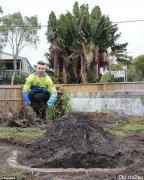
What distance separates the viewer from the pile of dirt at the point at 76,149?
6.69m

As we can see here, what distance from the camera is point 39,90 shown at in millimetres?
Answer: 10945

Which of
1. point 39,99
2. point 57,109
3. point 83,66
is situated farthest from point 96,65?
point 39,99

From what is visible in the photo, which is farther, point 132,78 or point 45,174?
point 132,78

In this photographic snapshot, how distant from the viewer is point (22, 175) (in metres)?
5.73

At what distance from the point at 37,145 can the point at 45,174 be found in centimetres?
174

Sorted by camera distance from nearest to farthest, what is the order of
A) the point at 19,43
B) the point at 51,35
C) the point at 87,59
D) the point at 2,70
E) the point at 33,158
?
the point at 33,158 → the point at 87,59 → the point at 51,35 → the point at 2,70 → the point at 19,43

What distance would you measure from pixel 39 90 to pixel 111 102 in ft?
34.0

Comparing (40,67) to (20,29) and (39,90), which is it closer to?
(39,90)

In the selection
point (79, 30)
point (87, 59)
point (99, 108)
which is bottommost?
point (99, 108)

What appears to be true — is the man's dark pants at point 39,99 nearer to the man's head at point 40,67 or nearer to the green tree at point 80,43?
the man's head at point 40,67

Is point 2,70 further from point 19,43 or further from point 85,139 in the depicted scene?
point 85,139

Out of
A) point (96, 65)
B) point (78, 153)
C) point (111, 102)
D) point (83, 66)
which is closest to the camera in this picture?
point (78, 153)

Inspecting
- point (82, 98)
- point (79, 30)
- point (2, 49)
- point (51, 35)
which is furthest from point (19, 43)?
point (82, 98)

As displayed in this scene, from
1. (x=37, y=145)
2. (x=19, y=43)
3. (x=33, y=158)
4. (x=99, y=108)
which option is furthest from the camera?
(x=19, y=43)
